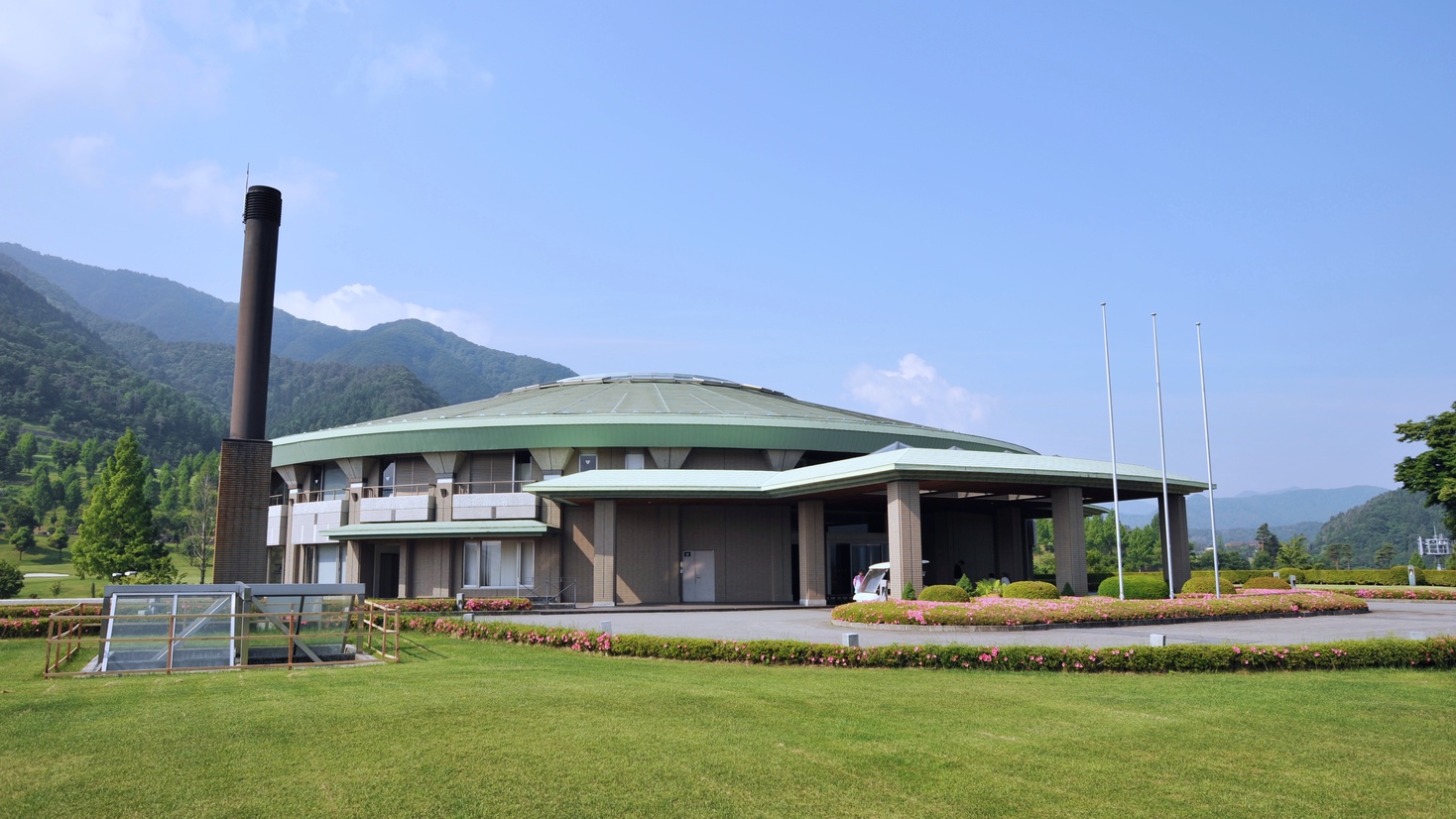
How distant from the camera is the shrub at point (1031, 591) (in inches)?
1099

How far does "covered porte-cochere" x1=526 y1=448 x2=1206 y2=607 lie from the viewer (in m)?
30.7

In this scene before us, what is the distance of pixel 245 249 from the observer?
32062 mm

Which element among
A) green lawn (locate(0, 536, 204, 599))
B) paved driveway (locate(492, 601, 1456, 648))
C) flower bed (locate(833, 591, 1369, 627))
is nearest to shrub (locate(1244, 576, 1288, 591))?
paved driveway (locate(492, 601, 1456, 648))

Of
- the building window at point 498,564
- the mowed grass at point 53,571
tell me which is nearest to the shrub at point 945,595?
the building window at point 498,564

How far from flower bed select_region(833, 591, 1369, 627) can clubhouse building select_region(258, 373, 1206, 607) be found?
18.1ft

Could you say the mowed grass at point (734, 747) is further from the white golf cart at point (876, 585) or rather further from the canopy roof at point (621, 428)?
the canopy roof at point (621, 428)

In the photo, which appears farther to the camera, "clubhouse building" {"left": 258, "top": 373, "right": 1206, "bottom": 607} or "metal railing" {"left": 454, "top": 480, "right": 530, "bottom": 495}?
"metal railing" {"left": 454, "top": 480, "right": 530, "bottom": 495}

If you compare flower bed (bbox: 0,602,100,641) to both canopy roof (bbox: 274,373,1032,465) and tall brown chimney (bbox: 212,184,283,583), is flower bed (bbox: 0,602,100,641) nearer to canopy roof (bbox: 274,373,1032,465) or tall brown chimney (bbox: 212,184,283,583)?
tall brown chimney (bbox: 212,184,283,583)

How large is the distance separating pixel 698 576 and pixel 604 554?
179 inches

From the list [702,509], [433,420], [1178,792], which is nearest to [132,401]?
[433,420]

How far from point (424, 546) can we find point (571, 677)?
87.0 feet

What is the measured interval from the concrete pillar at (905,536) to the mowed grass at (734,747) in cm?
1301

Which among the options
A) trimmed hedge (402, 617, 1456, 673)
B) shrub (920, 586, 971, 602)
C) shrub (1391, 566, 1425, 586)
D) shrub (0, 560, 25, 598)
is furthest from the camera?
shrub (1391, 566, 1425, 586)

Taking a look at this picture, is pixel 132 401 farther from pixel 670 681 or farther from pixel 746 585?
pixel 670 681
